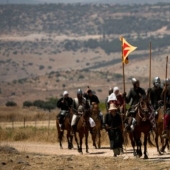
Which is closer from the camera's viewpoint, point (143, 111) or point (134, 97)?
point (143, 111)

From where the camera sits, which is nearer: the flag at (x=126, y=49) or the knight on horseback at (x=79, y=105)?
the knight on horseback at (x=79, y=105)

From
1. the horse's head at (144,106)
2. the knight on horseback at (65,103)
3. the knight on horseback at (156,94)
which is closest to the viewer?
the horse's head at (144,106)

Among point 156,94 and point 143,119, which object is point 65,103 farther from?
point 143,119

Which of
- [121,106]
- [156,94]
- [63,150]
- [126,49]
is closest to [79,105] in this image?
[121,106]

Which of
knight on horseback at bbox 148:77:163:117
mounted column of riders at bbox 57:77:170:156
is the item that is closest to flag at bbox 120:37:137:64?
mounted column of riders at bbox 57:77:170:156

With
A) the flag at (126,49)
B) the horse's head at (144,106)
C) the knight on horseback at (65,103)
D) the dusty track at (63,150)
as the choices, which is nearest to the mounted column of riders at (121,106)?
the knight on horseback at (65,103)

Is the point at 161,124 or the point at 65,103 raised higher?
the point at 65,103

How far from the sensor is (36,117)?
63.9 meters

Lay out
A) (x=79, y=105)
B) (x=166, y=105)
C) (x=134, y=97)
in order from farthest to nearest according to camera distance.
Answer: (x=79, y=105) < (x=166, y=105) < (x=134, y=97)

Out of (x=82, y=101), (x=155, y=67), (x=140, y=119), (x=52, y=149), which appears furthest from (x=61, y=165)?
(x=155, y=67)

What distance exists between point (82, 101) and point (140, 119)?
4911mm

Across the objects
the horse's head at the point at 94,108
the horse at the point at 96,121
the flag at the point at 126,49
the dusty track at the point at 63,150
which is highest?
the flag at the point at 126,49

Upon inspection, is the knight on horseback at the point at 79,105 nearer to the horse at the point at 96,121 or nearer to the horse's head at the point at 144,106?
the horse at the point at 96,121

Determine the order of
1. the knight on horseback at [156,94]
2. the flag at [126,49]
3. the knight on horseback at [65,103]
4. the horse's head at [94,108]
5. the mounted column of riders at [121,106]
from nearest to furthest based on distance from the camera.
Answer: the mounted column of riders at [121,106] → the knight on horseback at [156,94] → the flag at [126,49] → the knight on horseback at [65,103] → the horse's head at [94,108]
